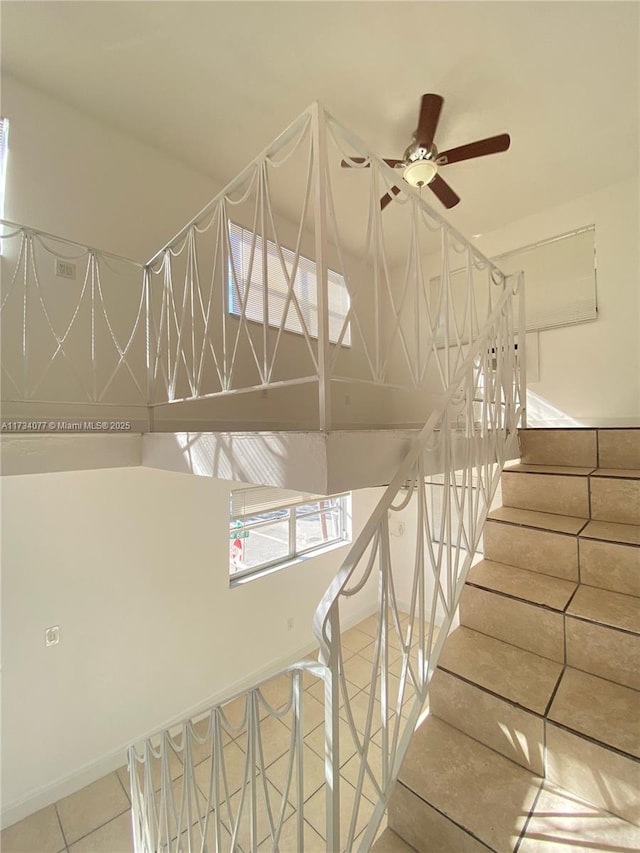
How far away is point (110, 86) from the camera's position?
86.7 inches

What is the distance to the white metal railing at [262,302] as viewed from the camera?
121 cm

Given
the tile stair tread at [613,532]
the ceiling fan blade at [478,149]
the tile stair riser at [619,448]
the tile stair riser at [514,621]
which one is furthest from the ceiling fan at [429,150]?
the tile stair riser at [514,621]

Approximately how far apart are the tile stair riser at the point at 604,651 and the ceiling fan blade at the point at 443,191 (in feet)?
8.49

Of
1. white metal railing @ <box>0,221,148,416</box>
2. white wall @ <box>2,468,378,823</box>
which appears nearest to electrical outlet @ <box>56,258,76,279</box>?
white metal railing @ <box>0,221,148,416</box>

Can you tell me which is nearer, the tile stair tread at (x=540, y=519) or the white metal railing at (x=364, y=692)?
the white metal railing at (x=364, y=692)

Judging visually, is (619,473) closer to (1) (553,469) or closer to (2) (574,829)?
(1) (553,469)

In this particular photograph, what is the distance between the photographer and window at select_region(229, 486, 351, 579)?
10.5ft

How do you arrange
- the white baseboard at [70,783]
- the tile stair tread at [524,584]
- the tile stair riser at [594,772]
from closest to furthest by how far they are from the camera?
the tile stair riser at [594,772] → the tile stair tread at [524,584] → the white baseboard at [70,783]

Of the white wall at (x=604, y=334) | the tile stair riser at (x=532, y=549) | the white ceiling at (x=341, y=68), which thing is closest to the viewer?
the tile stair riser at (x=532, y=549)

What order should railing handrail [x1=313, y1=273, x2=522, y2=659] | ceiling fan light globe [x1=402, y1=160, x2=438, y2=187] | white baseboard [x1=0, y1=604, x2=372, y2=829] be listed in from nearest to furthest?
1. railing handrail [x1=313, y1=273, x2=522, y2=659]
2. white baseboard [x1=0, y1=604, x2=372, y2=829]
3. ceiling fan light globe [x1=402, y1=160, x2=438, y2=187]

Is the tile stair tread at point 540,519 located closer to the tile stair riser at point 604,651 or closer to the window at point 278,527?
the tile stair riser at point 604,651

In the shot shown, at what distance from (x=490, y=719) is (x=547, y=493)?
1.03 m

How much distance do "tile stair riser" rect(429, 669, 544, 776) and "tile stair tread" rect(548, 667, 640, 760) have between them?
Answer: 9 centimetres

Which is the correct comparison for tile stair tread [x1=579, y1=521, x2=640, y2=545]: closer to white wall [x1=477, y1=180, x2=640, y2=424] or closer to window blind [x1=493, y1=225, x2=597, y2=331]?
white wall [x1=477, y1=180, x2=640, y2=424]
